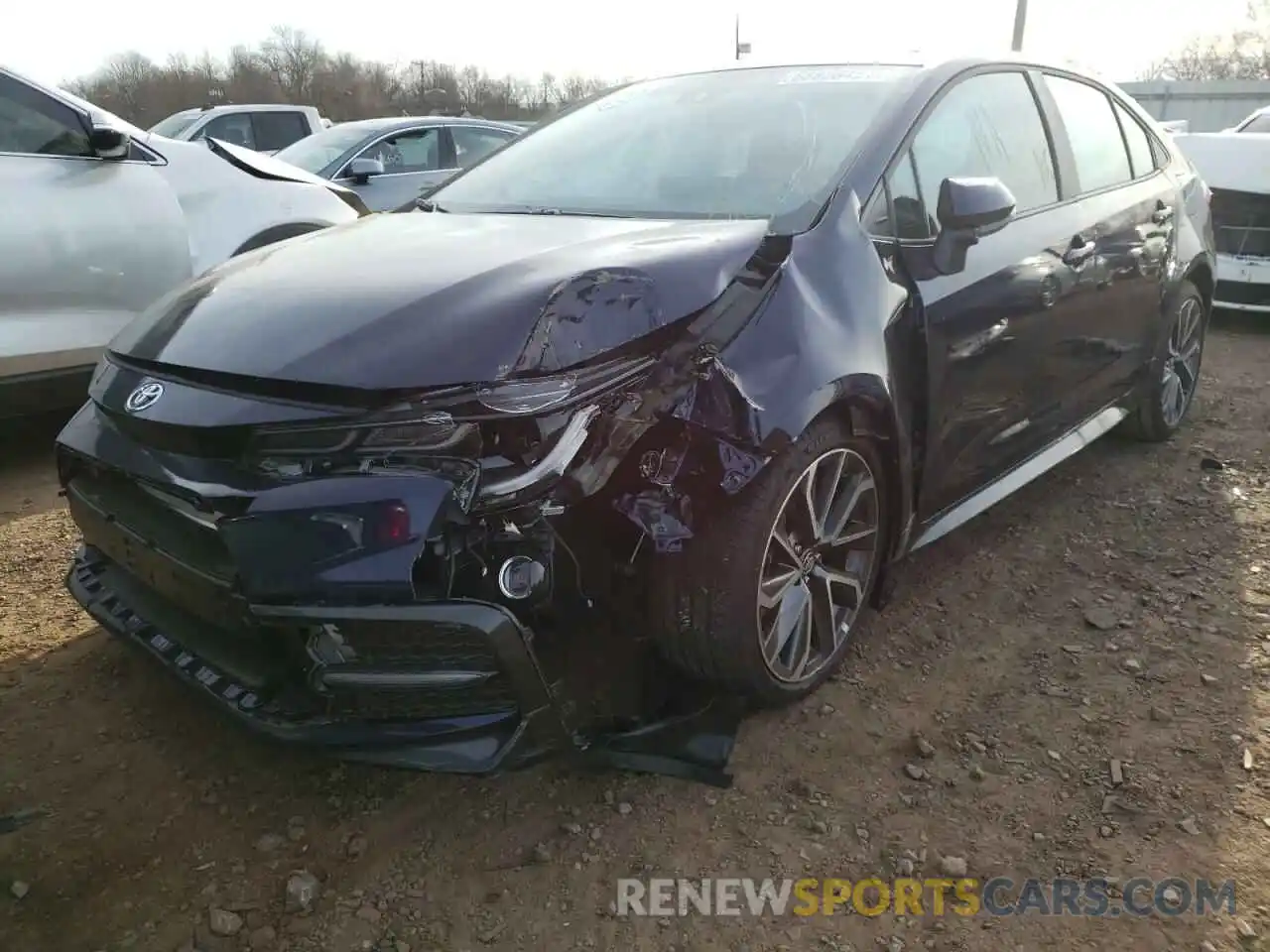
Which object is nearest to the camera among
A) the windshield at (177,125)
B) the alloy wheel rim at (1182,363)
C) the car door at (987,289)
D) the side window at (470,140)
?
the car door at (987,289)

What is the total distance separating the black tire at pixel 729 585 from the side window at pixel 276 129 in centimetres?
1151

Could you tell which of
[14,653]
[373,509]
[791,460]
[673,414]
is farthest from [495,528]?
[14,653]

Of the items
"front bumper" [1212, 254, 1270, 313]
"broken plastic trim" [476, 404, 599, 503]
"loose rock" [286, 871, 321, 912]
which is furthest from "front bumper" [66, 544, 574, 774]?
"front bumper" [1212, 254, 1270, 313]

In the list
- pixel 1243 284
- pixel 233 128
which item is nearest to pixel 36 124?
A: pixel 1243 284

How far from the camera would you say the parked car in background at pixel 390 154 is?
7.75 meters

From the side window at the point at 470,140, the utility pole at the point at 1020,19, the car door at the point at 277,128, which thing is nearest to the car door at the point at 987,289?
the side window at the point at 470,140

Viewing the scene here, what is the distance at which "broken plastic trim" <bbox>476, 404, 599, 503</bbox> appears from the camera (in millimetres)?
1741

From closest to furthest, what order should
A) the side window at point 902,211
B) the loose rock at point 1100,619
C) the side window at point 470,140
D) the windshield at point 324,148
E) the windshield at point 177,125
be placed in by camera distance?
1. the side window at point 902,211
2. the loose rock at point 1100,619
3. the windshield at point 324,148
4. the side window at point 470,140
5. the windshield at point 177,125

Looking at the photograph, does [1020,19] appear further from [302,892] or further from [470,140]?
[302,892]

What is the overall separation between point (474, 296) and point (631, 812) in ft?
3.83

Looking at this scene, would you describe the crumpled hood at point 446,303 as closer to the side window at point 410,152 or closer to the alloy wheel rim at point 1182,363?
the alloy wheel rim at point 1182,363

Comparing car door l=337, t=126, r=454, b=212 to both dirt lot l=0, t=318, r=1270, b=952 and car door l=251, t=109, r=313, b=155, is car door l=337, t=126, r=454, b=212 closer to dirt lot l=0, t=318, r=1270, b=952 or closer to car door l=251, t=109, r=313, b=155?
car door l=251, t=109, r=313, b=155

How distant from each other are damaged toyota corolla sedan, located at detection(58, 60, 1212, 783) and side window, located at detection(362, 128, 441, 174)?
19.0 ft

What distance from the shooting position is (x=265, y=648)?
1.89 meters
